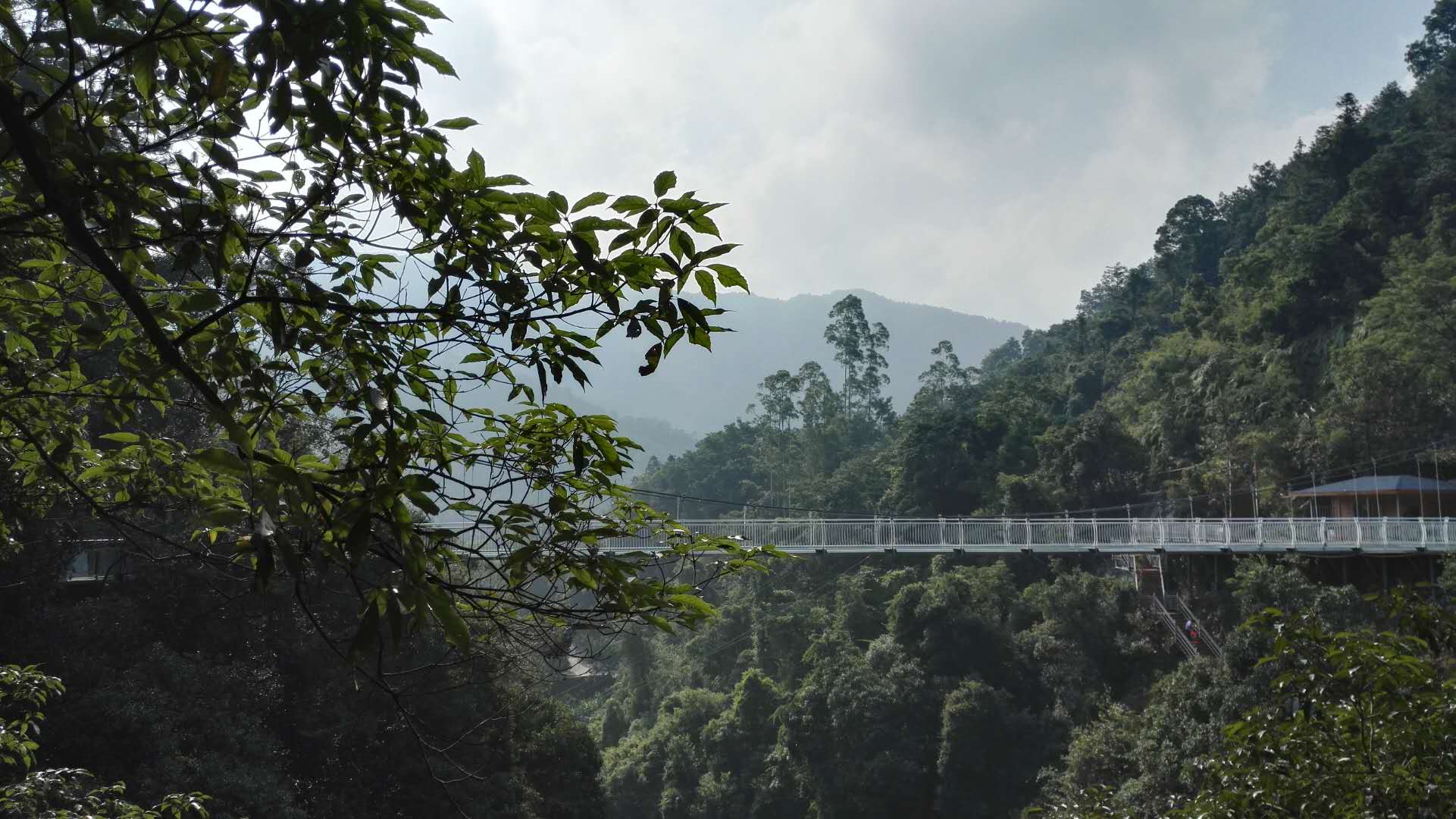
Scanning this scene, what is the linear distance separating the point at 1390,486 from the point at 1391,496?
0.74m

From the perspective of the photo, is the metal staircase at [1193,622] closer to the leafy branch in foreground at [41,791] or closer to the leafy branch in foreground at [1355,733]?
the leafy branch in foreground at [1355,733]

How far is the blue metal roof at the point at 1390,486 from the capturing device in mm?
13352

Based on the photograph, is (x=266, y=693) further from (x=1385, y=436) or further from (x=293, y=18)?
(x=1385, y=436)

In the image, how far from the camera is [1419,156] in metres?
20.0

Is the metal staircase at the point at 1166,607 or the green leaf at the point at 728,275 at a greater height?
the green leaf at the point at 728,275

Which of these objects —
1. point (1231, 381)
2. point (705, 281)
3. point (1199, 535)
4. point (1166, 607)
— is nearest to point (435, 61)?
point (705, 281)

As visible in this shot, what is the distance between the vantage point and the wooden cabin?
44.1 ft

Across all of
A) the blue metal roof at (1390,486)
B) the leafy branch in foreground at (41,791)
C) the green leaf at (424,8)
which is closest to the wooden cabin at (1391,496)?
the blue metal roof at (1390,486)

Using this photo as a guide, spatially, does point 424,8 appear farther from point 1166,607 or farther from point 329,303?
point 1166,607

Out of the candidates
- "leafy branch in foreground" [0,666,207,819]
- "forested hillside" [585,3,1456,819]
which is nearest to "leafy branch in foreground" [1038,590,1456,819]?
"leafy branch in foreground" [0,666,207,819]

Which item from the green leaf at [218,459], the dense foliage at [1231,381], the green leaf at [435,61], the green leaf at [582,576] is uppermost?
the dense foliage at [1231,381]

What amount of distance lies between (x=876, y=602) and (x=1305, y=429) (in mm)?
7535

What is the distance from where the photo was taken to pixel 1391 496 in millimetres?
13914

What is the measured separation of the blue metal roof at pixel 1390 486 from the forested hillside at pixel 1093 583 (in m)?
0.88
